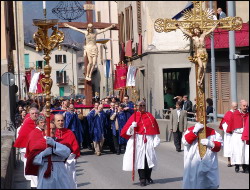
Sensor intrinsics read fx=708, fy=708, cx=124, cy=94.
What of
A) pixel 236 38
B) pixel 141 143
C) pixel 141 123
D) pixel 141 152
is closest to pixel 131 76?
pixel 236 38

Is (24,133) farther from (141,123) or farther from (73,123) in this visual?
(73,123)

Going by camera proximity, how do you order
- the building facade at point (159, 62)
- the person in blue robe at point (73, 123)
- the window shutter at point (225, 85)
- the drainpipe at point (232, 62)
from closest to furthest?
1. the drainpipe at point (232, 62)
2. the person in blue robe at point (73, 123)
3. the window shutter at point (225, 85)
4. the building facade at point (159, 62)

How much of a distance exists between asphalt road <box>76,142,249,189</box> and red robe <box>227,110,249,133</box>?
941 mm

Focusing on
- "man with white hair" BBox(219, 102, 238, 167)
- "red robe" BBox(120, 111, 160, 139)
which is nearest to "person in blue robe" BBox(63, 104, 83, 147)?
"man with white hair" BBox(219, 102, 238, 167)

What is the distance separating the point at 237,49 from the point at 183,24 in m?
14.1

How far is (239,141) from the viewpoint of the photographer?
15.6 m

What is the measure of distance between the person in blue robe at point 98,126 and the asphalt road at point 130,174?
38cm

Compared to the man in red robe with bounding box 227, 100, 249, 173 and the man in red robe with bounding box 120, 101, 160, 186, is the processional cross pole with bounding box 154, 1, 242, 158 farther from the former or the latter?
the man in red robe with bounding box 227, 100, 249, 173

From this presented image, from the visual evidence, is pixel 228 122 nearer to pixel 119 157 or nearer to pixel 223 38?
pixel 119 157

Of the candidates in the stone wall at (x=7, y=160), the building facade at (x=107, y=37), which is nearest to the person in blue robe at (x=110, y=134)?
the stone wall at (x=7, y=160)

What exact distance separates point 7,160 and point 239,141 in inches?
237

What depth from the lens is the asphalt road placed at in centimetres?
1283

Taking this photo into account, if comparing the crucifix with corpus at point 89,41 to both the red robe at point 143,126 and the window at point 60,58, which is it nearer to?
the red robe at point 143,126

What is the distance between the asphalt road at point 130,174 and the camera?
42.1 feet
